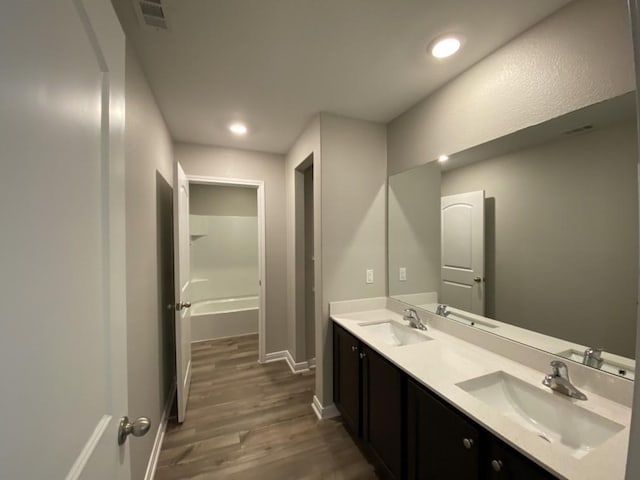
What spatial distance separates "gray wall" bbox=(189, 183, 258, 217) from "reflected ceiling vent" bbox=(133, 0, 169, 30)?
2897mm

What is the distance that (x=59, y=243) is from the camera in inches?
18.5

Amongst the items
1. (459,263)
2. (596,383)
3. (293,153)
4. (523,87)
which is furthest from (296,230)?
(596,383)

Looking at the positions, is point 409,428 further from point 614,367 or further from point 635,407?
point 635,407

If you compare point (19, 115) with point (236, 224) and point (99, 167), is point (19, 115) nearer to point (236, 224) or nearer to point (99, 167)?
point (99, 167)

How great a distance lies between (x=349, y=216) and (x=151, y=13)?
5.34 ft

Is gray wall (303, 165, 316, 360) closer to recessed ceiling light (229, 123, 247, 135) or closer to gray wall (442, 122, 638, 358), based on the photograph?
recessed ceiling light (229, 123, 247, 135)

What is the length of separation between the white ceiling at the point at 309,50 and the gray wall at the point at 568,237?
0.65m

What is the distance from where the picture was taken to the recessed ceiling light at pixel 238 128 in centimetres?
227

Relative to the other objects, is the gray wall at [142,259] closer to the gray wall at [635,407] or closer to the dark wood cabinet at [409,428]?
the dark wood cabinet at [409,428]

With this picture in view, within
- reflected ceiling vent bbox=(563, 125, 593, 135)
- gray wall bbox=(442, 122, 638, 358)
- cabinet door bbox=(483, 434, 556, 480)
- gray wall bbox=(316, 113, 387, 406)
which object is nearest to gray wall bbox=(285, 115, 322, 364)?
gray wall bbox=(316, 113, 387, 406)

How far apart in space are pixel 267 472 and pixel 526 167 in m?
2.36

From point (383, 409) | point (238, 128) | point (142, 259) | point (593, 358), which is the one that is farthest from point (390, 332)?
point (238, 128)

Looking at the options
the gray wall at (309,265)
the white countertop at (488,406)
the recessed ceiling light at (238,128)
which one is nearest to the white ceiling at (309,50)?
the recessed ceiling light at (238,128)

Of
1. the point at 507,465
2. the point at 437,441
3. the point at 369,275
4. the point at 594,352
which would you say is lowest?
the point at 437,441
